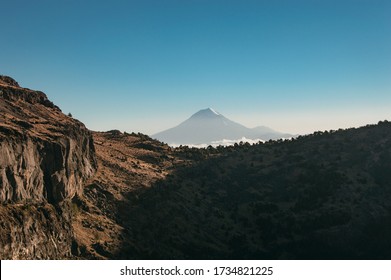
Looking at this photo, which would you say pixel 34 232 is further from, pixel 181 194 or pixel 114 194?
pixel 181 194

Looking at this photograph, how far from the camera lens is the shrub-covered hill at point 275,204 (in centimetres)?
6781

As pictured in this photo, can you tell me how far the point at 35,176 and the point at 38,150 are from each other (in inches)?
128

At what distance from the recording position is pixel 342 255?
2820 inches

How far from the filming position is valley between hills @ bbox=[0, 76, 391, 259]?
47.8 m

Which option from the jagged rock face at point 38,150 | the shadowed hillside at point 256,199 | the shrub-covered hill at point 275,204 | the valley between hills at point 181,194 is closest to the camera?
the jagged rock face at point 38,150

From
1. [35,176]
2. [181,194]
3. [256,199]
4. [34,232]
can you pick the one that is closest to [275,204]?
[256,199]

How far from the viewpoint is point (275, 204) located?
278 feet

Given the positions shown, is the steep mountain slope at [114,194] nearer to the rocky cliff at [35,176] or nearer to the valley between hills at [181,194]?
the valley between hills at [181,194]

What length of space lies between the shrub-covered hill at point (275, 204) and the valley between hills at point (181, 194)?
8.0 inches

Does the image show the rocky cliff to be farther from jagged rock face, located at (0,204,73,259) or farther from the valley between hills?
the valley between hills

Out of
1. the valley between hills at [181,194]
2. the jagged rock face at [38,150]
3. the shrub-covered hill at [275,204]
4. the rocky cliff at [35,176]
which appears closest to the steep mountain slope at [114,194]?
the valley between hills at [181,194]

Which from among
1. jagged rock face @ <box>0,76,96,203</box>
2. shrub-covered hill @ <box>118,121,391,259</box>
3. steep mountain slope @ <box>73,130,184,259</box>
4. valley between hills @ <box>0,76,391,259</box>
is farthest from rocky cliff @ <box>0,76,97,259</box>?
shrub-covered hill @ <box>118,121,391,259</box>

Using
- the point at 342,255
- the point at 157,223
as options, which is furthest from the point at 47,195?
the point at 342,255

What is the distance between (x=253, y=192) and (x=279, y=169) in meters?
10.9
